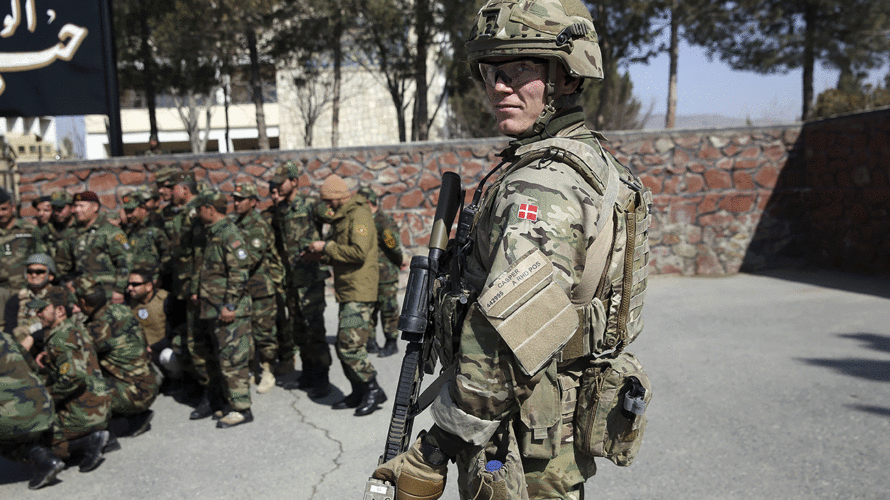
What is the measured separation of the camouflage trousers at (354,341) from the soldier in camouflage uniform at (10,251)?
157 inches

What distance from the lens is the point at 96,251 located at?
19.1ft

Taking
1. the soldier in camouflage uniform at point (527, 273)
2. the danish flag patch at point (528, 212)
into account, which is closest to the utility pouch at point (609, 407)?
the soldier in camouflage uniform at point (527, 273)

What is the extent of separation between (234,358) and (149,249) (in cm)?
190

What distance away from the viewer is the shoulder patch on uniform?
640 cm

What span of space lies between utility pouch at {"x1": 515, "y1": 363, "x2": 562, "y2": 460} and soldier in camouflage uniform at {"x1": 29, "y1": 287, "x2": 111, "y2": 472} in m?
3.28

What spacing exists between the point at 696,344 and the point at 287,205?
4091mm

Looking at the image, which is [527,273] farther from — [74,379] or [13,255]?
[13,255]

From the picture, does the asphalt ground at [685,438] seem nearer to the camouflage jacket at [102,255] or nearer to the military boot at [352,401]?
the military boot at [352,401]

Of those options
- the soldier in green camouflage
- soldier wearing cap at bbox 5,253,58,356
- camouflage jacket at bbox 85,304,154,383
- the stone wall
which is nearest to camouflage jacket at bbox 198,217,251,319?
camouflage jacket at bbox 85,304,154,383

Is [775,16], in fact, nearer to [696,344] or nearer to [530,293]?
[696,344]

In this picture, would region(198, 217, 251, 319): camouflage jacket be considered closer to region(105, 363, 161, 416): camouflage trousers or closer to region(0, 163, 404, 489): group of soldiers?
region(0, 163, 404, 489): group of soldiers

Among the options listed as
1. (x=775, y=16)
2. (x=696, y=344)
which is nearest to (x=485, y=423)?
(x=696, y=344)

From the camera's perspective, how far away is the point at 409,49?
16859 mm

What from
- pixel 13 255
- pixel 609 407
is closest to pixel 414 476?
pixel 609 407
